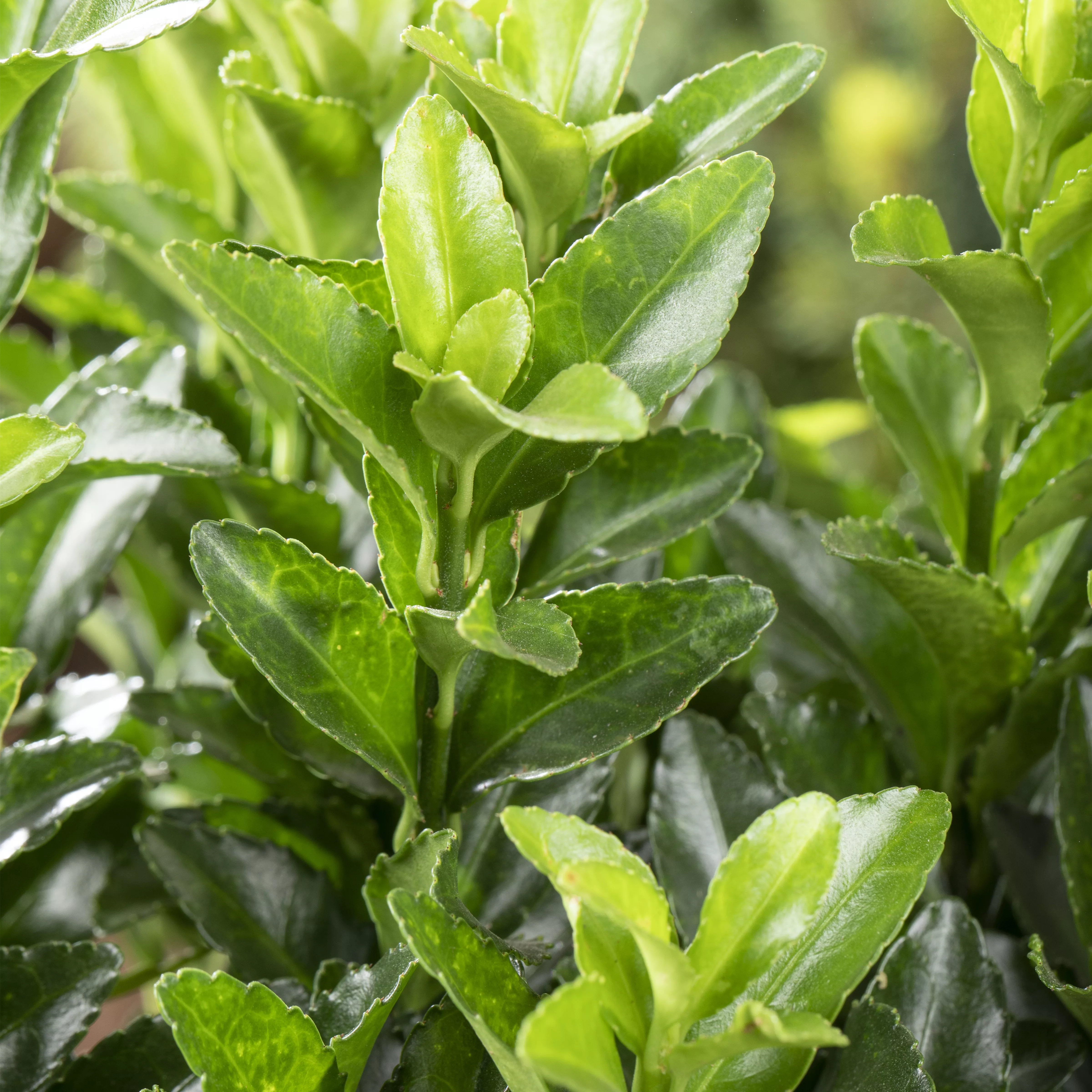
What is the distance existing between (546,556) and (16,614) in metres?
0.20

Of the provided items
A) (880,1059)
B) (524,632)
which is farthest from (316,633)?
(880,1059)

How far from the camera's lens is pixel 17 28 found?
0.37 meters

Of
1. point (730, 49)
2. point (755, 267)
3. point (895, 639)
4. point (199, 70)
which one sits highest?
point (199, 70)

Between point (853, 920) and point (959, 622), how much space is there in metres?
0.13

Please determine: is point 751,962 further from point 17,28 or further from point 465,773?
point 17,28

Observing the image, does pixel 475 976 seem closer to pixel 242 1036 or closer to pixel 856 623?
pixel 242 1036

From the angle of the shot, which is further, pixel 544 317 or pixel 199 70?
pixel 199 70

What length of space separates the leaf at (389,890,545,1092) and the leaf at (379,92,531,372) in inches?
5.2

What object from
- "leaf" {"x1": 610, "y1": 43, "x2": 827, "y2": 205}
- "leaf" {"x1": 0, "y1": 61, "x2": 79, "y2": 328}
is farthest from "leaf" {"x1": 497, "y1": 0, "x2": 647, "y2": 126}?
"leaf" {"x1": 0, "y1": 61, "x2": 79, "y2": 328}

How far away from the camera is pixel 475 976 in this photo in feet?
0.91

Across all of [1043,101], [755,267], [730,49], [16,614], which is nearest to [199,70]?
[16,614]

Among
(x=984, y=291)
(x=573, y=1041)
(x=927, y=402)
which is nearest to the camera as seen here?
(x=573, y=1041)

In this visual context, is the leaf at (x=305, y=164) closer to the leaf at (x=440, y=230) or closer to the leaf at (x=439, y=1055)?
the leaf at (x=440, y=230)

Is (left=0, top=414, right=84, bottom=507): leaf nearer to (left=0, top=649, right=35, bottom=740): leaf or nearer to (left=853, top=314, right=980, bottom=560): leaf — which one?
(left=0, top=649, right=35, bottom=740): leaf
